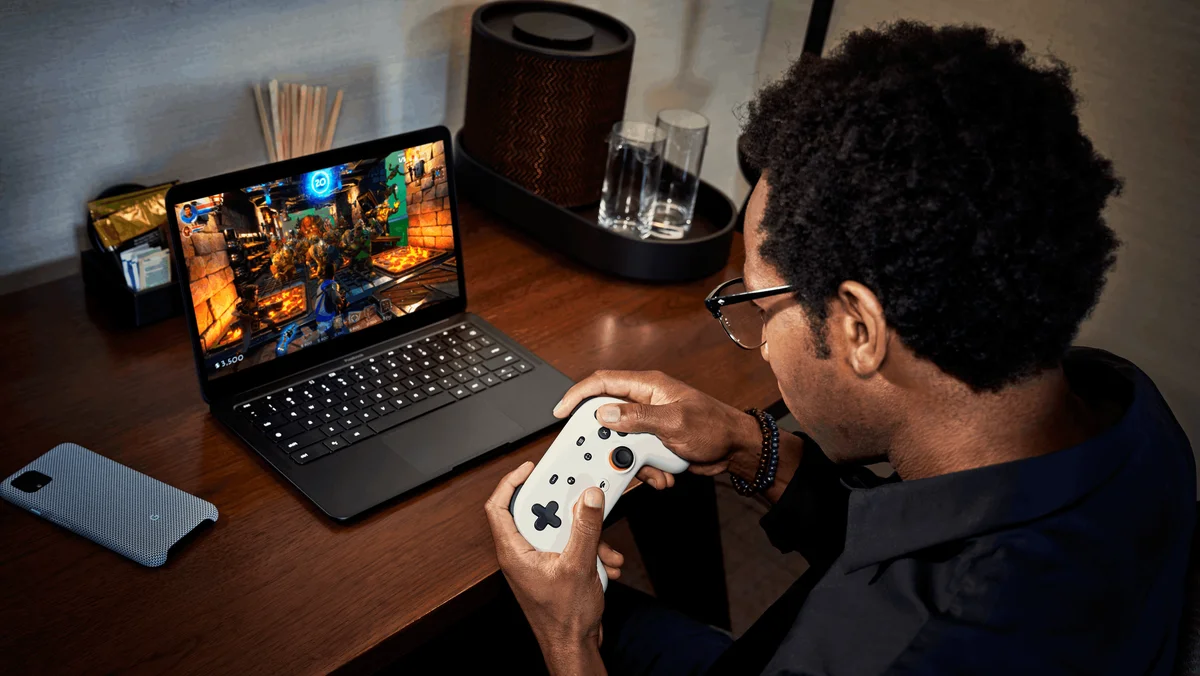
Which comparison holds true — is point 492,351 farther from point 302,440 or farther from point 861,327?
point 861,327

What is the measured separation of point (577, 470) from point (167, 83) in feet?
2.36

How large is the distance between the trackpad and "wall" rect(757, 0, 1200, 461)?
1.01m

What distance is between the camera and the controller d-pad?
861 mm

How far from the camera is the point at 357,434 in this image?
97cm

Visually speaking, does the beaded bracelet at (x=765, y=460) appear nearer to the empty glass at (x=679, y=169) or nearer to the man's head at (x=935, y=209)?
the man's head at (x=935, y=209)

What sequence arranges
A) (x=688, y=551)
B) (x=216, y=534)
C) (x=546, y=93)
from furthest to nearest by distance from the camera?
1. (x=688, y=551)
2. (x=546, y=93)
3. (x=216, y=534)

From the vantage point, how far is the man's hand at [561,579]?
0.85 metres

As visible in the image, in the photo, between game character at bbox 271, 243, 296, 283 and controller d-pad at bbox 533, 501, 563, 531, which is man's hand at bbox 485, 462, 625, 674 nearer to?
controller d-pad at bbox 533, 501, 563, 531

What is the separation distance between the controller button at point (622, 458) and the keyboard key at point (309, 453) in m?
0.29

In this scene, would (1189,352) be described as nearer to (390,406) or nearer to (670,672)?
(670,672)

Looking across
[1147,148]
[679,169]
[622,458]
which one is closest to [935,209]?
[622,458]

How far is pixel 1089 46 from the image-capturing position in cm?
149

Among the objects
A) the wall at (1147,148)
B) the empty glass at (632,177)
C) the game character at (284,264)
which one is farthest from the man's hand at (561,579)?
the wall at (1147,148)

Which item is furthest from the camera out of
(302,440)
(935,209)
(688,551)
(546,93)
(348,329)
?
(688,551)
